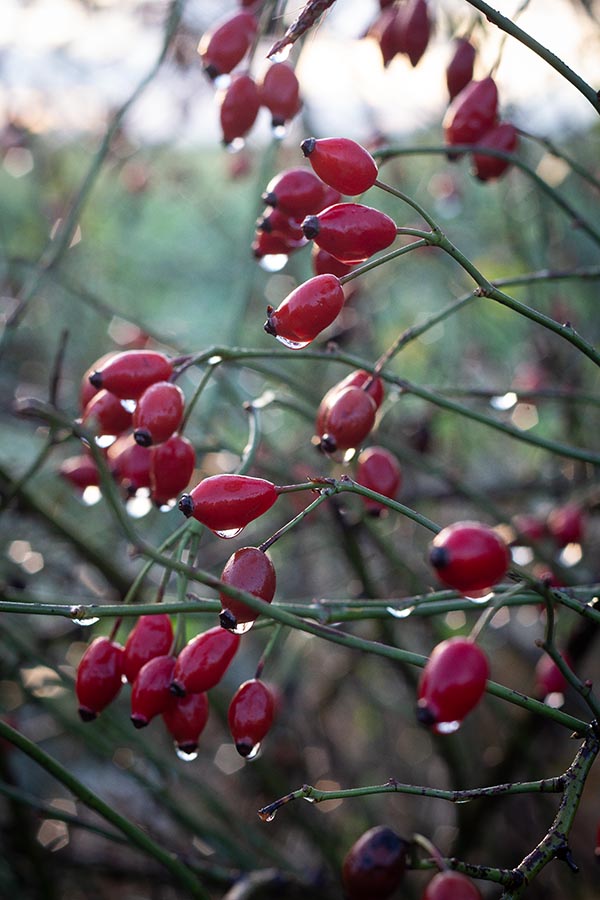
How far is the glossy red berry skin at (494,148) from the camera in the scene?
1509 mm

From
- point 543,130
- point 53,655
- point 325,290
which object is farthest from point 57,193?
point 325,290

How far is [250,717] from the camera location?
1119mm

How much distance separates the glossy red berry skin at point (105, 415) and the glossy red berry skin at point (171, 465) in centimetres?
11

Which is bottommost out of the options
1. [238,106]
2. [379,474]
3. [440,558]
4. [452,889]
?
[452,889]

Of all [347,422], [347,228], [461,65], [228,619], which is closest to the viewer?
[228,619]

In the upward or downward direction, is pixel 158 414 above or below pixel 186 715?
above

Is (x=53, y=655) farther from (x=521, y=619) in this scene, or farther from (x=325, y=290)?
(x=325, y=290)

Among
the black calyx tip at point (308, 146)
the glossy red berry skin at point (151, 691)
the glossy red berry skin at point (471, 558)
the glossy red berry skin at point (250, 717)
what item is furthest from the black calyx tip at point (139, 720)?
the black calyx tip at point (308, 146)

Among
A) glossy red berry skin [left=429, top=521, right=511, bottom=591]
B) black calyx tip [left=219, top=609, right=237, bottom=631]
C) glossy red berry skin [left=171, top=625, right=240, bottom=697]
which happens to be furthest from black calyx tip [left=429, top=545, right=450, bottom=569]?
glossy red berry skin [left=171, top=625, right=240, bottom=697]

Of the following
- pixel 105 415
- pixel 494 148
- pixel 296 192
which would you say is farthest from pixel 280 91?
pixel 105 415

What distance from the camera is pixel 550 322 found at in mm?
1012

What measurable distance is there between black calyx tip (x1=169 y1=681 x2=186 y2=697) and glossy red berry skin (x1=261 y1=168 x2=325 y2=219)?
27.0 inches

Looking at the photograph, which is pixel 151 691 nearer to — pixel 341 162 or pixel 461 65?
pixel 341 162

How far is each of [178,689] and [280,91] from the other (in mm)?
978
